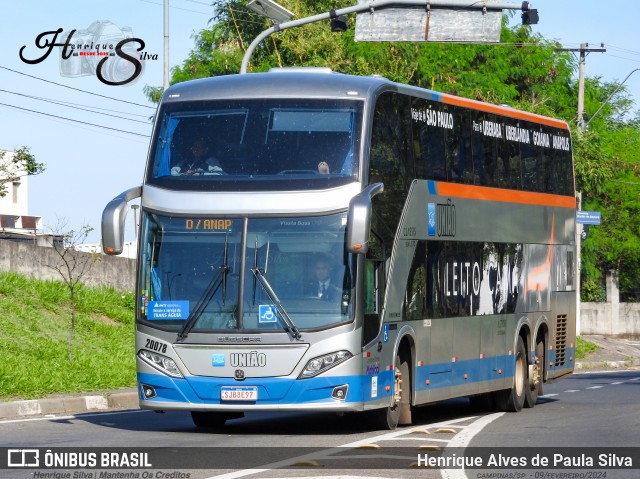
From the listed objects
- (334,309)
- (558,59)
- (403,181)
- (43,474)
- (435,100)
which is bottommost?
(43,474)

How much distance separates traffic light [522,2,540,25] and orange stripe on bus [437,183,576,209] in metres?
3.24

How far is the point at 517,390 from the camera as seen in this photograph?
21.7 metres

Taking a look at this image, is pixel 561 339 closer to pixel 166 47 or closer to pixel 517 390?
pixel 517 390

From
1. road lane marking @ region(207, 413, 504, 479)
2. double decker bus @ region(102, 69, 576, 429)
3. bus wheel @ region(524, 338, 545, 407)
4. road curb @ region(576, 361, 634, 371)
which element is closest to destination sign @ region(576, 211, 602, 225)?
road curb @ region(576, 361, 634, 371)

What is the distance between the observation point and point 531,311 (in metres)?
22.2

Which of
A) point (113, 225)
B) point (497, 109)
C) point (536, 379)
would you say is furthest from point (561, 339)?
point (113, 225)

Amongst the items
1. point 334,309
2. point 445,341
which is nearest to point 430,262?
point 445,341

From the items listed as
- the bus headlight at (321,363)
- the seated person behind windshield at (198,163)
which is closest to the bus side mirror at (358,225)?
the bus headlight at (321,363)

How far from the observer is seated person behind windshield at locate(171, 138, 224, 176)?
15.9m

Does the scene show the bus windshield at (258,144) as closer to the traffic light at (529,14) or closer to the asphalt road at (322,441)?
the asphalt road at (322,441)

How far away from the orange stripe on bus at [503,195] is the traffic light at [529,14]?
3.24m

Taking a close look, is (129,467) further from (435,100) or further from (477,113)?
(477,113)

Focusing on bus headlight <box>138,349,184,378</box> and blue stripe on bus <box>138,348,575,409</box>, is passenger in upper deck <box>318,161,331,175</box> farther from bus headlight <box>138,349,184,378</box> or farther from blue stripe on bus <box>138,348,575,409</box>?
bus headlight <box>138,349,184,378</box>

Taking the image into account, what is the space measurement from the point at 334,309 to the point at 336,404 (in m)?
1.02
